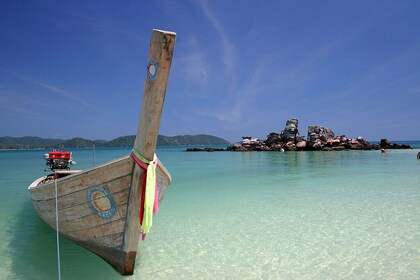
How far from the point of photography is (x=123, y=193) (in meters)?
4.51

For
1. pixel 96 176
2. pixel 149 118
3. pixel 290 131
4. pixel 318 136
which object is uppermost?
pixel 290 131

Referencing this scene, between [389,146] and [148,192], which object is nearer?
[148,192]

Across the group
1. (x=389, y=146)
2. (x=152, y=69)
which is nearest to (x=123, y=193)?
(x=152, y=69)

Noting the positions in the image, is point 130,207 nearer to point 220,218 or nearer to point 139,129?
point 139,129

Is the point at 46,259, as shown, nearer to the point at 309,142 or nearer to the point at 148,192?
the point at 148,192

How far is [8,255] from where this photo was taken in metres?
6.05

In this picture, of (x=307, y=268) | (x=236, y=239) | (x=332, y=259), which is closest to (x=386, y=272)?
(x=332, y=259)

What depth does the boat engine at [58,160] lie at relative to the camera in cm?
1027

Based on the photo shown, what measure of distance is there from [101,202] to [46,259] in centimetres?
246

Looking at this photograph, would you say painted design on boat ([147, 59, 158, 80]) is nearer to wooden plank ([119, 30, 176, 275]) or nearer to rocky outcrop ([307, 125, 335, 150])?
wooden plank ([119, 30, 176, 275])

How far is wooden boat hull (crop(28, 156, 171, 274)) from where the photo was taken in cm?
450

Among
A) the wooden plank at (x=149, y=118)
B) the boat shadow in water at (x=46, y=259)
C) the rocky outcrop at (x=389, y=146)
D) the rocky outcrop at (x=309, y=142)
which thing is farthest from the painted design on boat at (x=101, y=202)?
the rocky outcrop at (x=389, y=146)

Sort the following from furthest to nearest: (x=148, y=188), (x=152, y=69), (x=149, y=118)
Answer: (x=148, y=188), (x=149, y=118), (x=152, y=69)

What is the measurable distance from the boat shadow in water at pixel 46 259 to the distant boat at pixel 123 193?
404 millimetres
